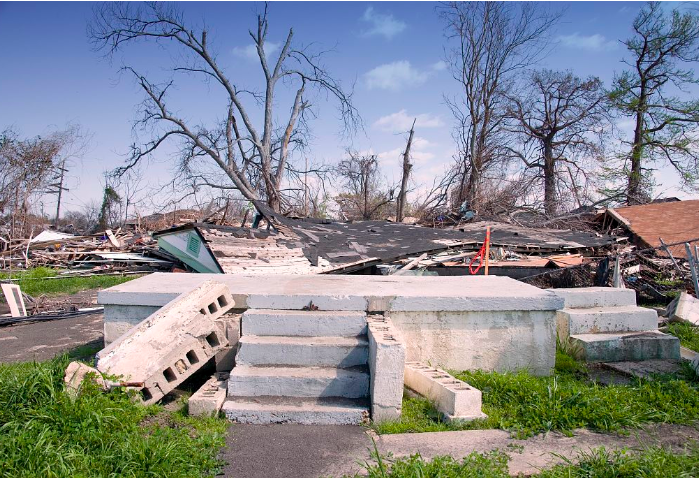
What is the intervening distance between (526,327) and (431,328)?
1014mm

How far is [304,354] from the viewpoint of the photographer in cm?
434

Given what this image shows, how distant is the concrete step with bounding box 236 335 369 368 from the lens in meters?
4.33

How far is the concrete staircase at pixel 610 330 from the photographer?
17.5 feet

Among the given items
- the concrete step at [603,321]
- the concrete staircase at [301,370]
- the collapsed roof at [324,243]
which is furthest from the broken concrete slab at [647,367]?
the collapsed roof at [324,243]

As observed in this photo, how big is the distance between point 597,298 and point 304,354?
3.90 metres

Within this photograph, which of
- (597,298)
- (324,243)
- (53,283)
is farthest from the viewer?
(53,283)

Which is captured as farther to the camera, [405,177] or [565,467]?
[405,177]

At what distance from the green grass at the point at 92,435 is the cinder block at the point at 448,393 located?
176cm

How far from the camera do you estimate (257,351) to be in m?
4.36

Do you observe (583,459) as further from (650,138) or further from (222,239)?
(650,138)

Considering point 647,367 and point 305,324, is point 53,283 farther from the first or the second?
point 647,367

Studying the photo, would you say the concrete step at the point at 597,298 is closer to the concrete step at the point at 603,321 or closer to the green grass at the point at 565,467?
the concrete step at the point at 603,321

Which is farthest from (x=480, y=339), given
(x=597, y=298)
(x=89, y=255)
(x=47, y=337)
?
(x=89, y=255)

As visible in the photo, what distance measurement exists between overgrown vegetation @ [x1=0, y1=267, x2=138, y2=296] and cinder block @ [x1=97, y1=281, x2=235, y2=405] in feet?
29.9
